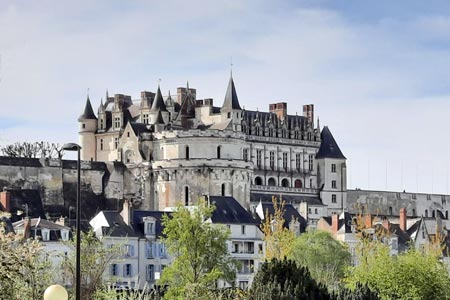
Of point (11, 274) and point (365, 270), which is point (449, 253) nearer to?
point (365, 270)

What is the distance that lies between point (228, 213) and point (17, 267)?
59290mm

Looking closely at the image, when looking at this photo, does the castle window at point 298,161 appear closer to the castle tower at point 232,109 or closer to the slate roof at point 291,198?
the slate roof at point 291,198

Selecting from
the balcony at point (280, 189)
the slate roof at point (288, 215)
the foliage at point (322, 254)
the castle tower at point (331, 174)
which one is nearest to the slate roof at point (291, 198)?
the balcony at point (280, 189)

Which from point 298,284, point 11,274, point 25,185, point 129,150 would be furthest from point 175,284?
point 129,150

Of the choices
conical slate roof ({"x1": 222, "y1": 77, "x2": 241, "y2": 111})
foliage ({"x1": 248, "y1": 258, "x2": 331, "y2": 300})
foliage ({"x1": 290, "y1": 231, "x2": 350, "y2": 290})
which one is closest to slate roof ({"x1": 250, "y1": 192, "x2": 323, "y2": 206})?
conical slate roof ({"x1": 222, "y1": 77, "x2": 241, "y2": 111})

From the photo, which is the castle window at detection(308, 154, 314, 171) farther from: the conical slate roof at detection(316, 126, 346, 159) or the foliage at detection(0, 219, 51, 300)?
the foliage at detection(0, 219, 51, 300)

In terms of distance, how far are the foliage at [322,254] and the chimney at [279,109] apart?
55.1 metres

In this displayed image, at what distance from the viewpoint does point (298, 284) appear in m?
36.1

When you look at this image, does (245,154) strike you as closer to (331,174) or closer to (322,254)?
(331,174)

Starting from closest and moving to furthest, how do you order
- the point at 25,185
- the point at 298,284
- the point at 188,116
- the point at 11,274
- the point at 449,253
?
the point at 11,274 → the point at 298,284 → the point at 449,253 → the point at 25,185 → the point at 188,116

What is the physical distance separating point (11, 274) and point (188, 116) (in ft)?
334

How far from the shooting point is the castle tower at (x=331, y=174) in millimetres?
127438

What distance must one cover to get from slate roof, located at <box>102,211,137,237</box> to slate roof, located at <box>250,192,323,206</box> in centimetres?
4207

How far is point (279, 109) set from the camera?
135 m
